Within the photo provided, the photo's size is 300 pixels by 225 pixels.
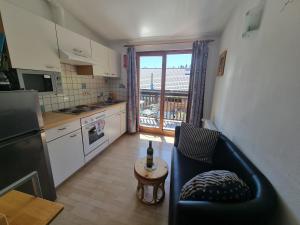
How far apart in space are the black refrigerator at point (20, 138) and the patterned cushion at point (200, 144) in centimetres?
168

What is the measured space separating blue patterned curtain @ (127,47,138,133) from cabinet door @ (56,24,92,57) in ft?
3.56

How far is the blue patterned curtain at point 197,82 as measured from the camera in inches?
119

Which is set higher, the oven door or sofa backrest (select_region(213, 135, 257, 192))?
sofa backrest (select_region(213, 135, 257, 192))

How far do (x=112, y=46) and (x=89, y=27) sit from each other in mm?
776

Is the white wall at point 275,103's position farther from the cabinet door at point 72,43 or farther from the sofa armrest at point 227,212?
the cabinet door at point 72,43

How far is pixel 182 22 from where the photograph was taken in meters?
2.55

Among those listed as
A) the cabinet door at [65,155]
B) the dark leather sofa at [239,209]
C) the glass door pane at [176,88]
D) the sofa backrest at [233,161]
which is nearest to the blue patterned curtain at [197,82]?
the glass door pane at [176,88]

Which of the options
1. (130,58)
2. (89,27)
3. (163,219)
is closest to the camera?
(163,219)

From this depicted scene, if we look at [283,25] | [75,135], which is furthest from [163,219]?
[283,25]

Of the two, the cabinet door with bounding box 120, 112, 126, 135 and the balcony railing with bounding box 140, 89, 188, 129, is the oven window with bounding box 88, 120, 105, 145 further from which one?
the balcony railing with bounding box 140, 89, 188, 129

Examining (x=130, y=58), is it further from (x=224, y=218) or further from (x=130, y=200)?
(x=224, y=218)

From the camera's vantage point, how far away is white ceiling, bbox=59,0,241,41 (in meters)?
2.11

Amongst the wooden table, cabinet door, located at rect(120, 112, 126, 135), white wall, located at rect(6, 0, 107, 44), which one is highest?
white wall, located at rect(6, 0, 107, 44)

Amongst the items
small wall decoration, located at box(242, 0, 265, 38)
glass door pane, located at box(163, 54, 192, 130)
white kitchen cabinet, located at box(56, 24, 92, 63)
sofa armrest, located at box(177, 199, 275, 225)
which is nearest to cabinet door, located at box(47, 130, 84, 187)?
white kitchen cabinet, located at box(56, 24, 92, 63)
